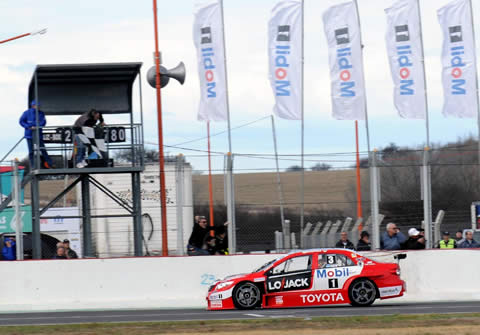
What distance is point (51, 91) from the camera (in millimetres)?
23438

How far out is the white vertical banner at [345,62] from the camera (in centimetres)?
3178

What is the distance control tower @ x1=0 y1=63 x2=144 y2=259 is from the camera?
22172 millimetres

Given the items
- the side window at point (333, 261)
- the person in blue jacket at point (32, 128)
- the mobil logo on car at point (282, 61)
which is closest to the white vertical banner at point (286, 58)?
the mobil logo on car at point (282, 61)

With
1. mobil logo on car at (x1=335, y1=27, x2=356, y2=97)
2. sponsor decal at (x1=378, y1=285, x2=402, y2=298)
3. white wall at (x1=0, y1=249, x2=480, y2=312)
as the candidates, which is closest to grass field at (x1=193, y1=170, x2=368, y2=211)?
white wall at (x1=0, y1=249, x2=480, y2=312)

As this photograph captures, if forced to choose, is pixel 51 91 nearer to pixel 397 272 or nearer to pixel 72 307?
pixel 72 307

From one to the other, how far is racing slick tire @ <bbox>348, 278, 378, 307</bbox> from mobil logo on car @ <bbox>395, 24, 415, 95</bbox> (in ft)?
49.7

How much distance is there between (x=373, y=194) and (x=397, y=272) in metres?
2.80

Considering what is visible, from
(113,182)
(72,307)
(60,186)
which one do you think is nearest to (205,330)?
(72,307)

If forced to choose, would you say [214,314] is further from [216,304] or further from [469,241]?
[469,241]

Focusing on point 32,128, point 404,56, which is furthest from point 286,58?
point 32,128

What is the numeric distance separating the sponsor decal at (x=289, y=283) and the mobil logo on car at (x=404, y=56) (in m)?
15.3

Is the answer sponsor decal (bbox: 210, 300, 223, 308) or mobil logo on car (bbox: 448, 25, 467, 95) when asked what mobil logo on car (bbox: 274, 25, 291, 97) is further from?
sponsor decal (bbox: 210, 300, 223, 308)

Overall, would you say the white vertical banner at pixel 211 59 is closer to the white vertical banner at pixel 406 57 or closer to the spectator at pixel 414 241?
the white vertical banner at pixel 406 57

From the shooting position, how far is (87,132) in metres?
22.1
